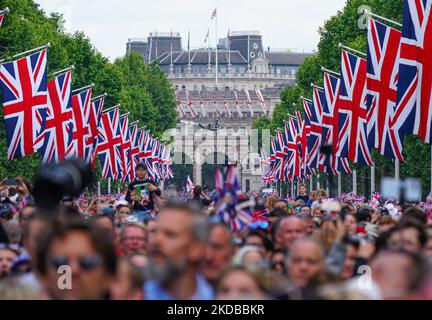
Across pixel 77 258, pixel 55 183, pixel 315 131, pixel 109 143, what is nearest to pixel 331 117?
pixel 315 131

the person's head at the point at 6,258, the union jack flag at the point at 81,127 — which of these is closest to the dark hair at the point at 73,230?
the person's head at the point at 6,258

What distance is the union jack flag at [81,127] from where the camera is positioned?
46703mm

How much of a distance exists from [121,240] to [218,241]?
357cm

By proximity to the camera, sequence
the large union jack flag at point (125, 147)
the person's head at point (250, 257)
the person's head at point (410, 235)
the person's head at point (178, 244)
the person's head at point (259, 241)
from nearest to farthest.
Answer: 1. the person's head at point (178, 244)
2. the person's head at point (250, 257)
3. the person's head at point (410, 235)
4. the person's head at point (259, 241)
5. the large union jack flag at point (125, 147)

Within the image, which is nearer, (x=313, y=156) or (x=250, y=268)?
(x=250, y=268)

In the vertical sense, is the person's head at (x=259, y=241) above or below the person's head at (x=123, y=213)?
below

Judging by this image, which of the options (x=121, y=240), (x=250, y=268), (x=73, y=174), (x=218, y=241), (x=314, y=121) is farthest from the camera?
(x=314, y=121)

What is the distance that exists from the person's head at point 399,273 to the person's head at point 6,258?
388cm

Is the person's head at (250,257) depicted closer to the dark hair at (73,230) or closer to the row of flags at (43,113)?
the dark hair at (73,230)

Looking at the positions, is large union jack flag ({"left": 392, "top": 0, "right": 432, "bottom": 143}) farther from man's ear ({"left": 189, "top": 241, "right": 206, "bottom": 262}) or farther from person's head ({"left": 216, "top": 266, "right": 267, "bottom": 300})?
person's head ({"left": 216, "top": 266, "right": 267, "bottom": 300})

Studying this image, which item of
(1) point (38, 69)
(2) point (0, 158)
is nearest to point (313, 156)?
(2) point (0, 158)

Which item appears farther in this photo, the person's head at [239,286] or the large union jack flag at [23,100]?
the large union jack flag at [23,100]
